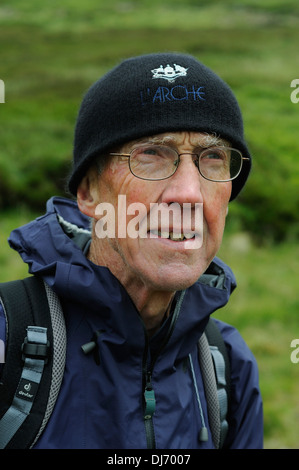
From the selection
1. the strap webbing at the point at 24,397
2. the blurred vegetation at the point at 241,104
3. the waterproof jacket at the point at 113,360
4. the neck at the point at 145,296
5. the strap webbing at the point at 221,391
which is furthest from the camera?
the blurred vegetation at the point at 241,104

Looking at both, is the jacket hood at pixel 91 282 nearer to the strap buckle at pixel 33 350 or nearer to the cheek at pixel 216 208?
the strap buckle at pixel 33 350

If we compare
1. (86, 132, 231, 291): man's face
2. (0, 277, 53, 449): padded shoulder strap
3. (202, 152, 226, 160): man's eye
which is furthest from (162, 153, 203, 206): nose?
(0, 277, 53, 449): padded shoulder strap

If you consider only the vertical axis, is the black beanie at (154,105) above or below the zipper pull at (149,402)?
above

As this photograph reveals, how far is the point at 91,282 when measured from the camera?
9.77ft

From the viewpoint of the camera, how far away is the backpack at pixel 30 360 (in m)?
2.67

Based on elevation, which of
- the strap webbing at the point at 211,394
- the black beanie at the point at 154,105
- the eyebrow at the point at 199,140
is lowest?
the strap webbing at the point at 211,394

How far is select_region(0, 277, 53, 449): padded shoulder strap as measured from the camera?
2688 mm

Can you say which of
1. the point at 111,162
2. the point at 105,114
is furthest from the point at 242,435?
the point at 105,114

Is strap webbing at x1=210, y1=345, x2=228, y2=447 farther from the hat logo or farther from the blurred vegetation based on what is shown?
the blurred vegetation

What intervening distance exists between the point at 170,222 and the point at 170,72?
81 cm

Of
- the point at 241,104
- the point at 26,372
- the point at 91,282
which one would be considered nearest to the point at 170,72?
the point at 91,282

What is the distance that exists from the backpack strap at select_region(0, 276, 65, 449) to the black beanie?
930mm

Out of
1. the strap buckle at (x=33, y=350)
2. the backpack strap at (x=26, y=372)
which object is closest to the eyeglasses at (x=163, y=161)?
the backpack strap at (x=26, y=372)

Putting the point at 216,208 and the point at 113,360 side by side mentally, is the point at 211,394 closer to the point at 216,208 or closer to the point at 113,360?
the point at 113,360
